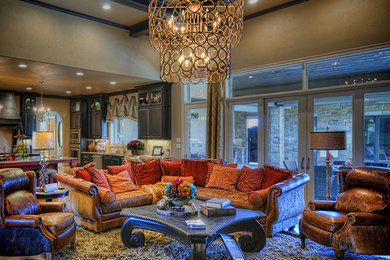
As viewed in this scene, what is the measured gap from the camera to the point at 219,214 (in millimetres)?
3320

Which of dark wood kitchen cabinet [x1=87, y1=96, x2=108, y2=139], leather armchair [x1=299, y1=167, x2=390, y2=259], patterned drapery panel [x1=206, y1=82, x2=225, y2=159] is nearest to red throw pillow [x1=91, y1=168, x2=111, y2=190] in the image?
patterned drapery panel [x1=206, y1=82, x2=225, y2=159]

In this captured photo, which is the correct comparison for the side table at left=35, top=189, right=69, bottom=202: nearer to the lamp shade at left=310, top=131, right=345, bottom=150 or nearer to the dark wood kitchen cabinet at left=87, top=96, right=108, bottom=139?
the lamp shade at left=310, top=131, right=345, bottom=150

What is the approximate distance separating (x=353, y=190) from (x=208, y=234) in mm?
2029

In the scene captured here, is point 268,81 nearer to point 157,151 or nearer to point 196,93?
point 196,93

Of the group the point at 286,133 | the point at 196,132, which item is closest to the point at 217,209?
the point at 286,133

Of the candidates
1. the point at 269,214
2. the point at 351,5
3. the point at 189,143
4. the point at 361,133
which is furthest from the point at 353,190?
the point at 189,143

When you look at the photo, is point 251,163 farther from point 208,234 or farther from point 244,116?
point 208,234

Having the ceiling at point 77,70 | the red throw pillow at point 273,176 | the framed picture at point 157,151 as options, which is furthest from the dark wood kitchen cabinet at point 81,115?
the red throw pillow at point 273,176

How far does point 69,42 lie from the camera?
5789 millimetres

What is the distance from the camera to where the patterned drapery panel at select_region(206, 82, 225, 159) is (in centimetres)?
650

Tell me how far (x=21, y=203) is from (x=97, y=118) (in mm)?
Answer: 6897

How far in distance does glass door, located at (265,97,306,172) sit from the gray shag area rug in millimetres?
1898

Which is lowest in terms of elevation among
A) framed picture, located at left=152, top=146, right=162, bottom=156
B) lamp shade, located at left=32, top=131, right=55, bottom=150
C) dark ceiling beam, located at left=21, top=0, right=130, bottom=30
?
framed picture, located at left=152, top=146, right=162, bottom=156

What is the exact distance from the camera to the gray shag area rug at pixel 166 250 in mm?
3293
